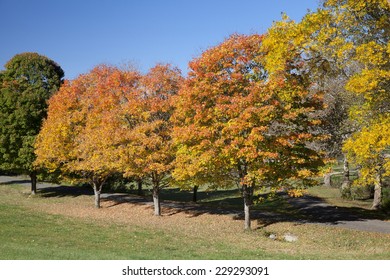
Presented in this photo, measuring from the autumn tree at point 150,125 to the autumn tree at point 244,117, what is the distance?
3.04 meters

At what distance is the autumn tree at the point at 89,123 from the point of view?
25.8m

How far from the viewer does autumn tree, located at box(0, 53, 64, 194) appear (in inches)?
1368

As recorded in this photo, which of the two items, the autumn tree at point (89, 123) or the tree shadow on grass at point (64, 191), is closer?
the autumn tree at point (89, 123)

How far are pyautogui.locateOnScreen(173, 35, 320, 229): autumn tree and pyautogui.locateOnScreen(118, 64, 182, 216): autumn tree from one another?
3037mm

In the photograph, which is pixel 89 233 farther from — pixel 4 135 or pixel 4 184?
pixel 4 184

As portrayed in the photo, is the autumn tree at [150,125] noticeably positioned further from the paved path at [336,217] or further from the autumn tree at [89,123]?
the paved path at [336,217]

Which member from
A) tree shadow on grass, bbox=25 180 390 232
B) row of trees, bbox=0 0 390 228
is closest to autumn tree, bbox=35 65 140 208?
row of trees, bbox=0 0 390 228

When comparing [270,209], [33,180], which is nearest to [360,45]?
[270,209]

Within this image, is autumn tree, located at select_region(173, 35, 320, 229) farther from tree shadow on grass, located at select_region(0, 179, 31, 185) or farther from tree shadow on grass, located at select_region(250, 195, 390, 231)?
tree shadow on grass, located at select_region(0, 179, 31, 185)

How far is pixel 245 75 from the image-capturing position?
20.3 metres

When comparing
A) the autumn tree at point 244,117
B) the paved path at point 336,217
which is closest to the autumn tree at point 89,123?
the autumn tree at point 244,117

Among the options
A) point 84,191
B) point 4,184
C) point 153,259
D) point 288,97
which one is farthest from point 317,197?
point 4,184

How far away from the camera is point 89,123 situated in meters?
28.4

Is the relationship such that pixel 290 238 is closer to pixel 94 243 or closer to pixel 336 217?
pixel 336 217
